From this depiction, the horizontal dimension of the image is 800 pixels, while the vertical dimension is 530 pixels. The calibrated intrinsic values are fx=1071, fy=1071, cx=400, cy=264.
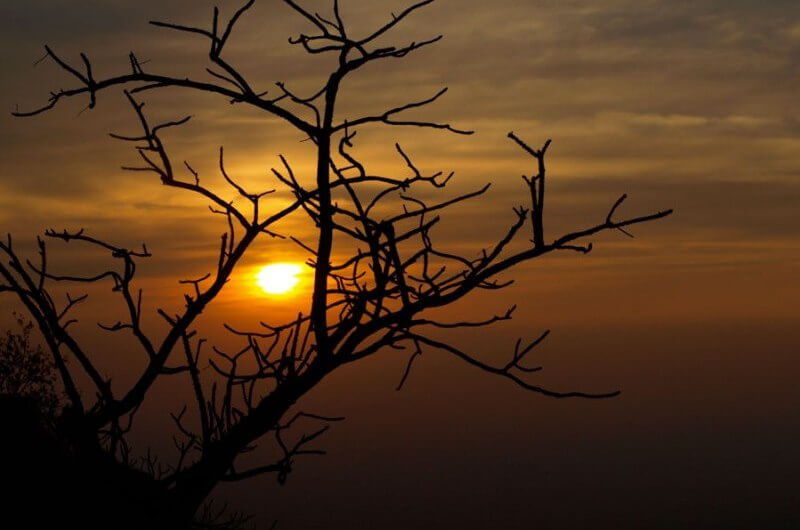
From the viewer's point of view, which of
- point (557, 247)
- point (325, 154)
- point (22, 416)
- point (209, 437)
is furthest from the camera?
point (22, 416)

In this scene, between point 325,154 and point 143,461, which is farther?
point 143,461

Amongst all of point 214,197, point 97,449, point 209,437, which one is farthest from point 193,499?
point 214,197

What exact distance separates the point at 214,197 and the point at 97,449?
1.82 metres

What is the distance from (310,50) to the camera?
6539 millimetres

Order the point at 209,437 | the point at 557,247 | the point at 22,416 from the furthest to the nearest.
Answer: the point at 22,416 → the point at 209,437 → the point at 557,247

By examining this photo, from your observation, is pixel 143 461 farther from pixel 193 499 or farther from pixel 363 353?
pixel 363 353

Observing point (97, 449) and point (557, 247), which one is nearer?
point (557, 247)

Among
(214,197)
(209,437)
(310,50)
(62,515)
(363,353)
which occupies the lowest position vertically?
(62,515)

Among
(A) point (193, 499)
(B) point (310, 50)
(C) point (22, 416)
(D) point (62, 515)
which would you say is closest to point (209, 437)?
(A) point (193, 499)

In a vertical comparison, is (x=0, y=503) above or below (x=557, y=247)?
below

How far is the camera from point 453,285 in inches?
246

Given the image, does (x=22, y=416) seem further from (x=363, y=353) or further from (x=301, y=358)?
(x=363, y=353)

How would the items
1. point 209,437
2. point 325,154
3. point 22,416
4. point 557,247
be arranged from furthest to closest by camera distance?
1. point 22,416
2. point 209,437
3. point 325,154
4. point 557,247

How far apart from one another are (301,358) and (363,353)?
49cm
